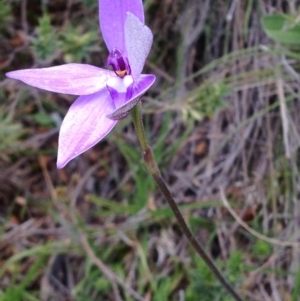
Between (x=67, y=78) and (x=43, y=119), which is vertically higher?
(x=67, y=78)

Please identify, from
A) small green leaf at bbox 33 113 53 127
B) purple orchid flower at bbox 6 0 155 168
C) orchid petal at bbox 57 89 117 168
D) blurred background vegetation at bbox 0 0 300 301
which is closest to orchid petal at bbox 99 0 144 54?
purple orchid flower at bbox 6 0 155 168

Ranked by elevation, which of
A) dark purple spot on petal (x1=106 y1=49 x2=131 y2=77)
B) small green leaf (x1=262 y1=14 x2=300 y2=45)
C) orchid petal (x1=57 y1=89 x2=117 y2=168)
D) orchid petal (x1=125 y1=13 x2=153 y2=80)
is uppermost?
orchid petal (x1=125 y1=13 x2=153 y2=80)

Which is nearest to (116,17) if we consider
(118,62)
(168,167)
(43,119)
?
(118,62)

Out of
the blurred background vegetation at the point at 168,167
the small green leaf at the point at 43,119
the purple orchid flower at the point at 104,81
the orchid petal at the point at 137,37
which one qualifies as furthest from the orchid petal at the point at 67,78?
the small green leaf at the point at 43,119

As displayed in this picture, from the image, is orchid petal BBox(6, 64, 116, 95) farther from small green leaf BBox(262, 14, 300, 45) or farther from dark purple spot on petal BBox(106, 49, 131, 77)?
small green leaf BBox(262, 14, 300, 45)

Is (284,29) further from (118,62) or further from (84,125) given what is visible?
(84,125)

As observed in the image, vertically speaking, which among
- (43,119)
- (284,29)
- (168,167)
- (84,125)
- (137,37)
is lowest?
(168,167)

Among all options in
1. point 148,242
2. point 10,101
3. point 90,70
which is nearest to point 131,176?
point 148,242

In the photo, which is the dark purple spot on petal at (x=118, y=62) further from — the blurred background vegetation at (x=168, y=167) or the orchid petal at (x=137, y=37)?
the blurred background vegetation at (x=168, y=167)
